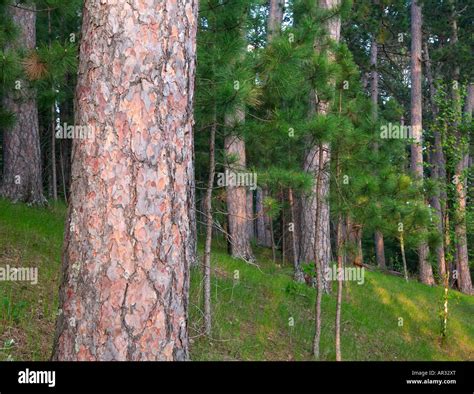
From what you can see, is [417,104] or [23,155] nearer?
[23,155]

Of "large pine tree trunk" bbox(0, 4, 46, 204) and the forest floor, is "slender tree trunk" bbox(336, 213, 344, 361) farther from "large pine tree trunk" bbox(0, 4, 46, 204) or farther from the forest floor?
"large pine tree trunk" bbox(0, 4, 46, 204)

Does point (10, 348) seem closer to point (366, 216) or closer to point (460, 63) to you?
point (366, 216)

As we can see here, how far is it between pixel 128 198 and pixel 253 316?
4.93 m

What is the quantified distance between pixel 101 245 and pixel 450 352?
29.4 ft

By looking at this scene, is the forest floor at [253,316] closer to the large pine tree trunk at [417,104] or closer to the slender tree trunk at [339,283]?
the slender tree trunk at [339,283]

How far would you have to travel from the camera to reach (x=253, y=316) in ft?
26.0

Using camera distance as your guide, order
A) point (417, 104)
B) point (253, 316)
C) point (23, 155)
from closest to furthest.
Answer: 1. point (253, 316)
2. point (23, 155)
3. point (417, 104)

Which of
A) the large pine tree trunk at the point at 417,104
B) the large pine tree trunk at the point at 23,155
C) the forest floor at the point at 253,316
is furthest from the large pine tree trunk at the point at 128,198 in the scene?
the large pine tree trunk at the point at 417,104

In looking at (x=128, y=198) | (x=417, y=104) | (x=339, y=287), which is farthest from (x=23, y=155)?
(x=417, y=104)

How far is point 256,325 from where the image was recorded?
7719 mm

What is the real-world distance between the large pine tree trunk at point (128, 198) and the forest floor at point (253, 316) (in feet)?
5.67

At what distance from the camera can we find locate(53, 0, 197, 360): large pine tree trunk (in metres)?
3.31

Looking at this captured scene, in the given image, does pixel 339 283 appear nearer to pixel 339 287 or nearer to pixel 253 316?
pixel 339 287

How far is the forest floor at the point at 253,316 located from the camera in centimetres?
565
